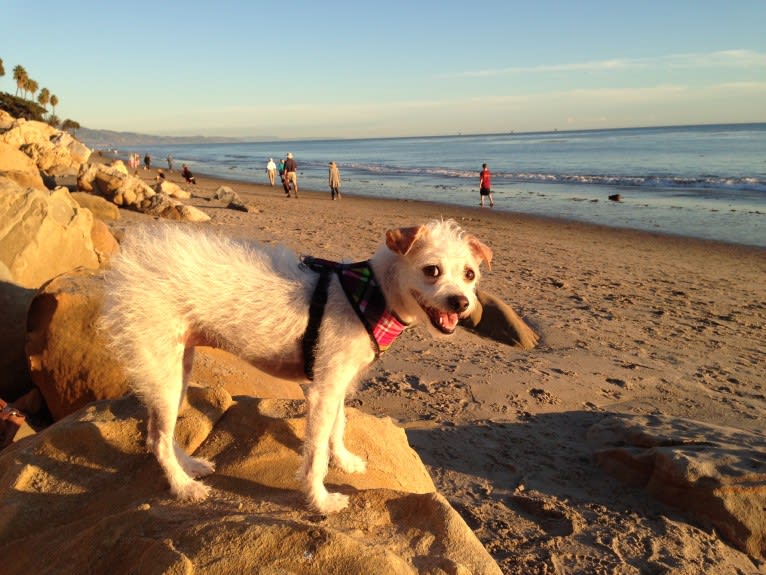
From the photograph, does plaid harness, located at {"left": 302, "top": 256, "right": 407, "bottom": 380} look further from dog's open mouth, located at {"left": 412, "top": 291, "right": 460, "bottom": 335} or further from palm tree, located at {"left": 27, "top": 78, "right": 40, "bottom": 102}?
palm tree, located at {"left": 27, "top": 78, "right": 40, "bottom": 102}

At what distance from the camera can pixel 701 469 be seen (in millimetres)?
4793

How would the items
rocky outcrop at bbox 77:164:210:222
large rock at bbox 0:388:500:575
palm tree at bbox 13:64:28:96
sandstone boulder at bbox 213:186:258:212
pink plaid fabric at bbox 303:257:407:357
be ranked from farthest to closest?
1. palm tree at bbox 13:64:28:96
2. sandstone boulder at bbox 213:186:258:212
3. rocky outcrop at bbox 77:164:210:222
4. pink plaid fabric at bbox 303:257:407:357
5. large rock at bbox 0:388:500:575

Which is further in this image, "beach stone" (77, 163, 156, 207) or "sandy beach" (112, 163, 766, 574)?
"beach stone" (77, 163, 156, 207)

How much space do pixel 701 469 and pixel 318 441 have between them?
344cm

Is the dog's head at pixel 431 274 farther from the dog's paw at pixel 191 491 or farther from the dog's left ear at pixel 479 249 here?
the dog's paw at pixel 191 491

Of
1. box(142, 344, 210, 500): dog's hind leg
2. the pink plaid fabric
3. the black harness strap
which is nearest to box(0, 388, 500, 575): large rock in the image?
box(142, 344, 210, 500): dog's hind leg

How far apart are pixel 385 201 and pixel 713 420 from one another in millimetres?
26452

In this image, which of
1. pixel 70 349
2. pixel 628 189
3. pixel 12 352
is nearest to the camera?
pixel 70 349

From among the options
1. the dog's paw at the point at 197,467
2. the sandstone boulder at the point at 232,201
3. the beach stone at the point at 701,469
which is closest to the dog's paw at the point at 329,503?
the dog's paw at the point at 197,467

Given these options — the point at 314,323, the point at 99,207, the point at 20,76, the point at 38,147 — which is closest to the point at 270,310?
the point at 314,323

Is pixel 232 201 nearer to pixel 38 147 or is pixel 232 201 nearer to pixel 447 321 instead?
pixel 38 147

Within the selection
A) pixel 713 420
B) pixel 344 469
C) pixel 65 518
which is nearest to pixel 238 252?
pixel 344 469

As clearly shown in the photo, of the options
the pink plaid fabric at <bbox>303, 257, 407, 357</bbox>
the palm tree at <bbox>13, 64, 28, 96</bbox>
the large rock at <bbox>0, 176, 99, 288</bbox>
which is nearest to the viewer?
the pink plaid fabric at <bbox>303, 257, 407, 357</bbox>

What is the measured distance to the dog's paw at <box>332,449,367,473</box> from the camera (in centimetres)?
406
